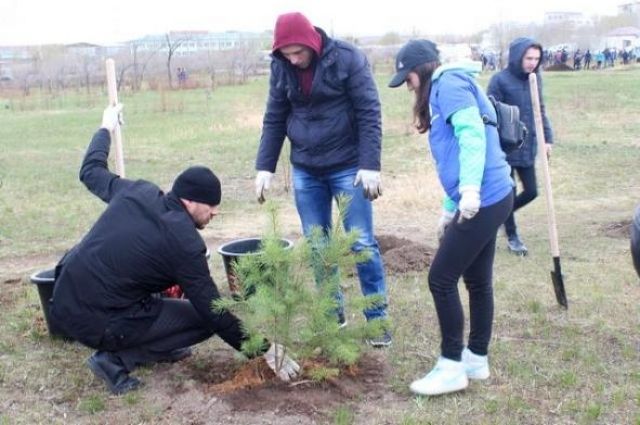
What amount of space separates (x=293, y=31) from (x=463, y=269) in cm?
144

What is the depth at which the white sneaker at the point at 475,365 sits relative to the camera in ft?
12.6

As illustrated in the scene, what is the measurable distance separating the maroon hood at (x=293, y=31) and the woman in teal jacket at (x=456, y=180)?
1.76 feet

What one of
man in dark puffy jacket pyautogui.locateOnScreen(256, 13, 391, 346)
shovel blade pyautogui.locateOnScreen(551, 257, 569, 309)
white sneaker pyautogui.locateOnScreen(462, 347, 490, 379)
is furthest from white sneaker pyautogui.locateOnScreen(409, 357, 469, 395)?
shovel blade pyautogui.locateOnScreen(551, 257, 569, 309)

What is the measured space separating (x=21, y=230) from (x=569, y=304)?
5.65 meters

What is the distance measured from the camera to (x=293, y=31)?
12.4ft

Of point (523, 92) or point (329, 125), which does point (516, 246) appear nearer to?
point (523, 92)

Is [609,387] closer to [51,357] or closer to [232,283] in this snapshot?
[232,283]

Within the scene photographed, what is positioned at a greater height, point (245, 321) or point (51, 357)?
point (245, 321)

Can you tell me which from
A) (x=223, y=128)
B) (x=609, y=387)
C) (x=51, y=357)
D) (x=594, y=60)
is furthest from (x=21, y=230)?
(x=594, y=60)

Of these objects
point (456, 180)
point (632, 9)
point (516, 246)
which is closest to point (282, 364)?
point (456, 180)

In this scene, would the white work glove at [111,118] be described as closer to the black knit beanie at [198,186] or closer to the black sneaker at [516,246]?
the black knit beanie at [198,186]

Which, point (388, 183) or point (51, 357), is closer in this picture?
point (51, 357)

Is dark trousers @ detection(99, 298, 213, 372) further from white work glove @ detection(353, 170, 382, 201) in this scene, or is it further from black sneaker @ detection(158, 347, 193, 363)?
white work glove @ detection(353, 170, 382, 201)

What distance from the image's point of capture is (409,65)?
3.49m
